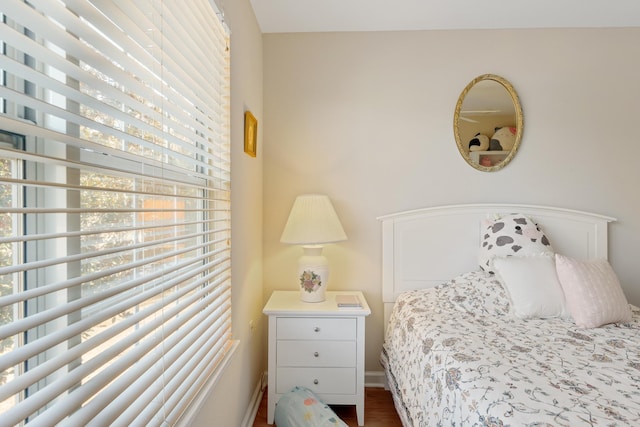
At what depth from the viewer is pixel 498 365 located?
49.6 inches

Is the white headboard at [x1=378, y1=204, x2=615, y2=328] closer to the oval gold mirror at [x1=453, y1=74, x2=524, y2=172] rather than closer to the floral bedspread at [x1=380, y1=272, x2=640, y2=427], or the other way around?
the floral bedspread at [x1=380, y1=272, x2=640, y2=427]

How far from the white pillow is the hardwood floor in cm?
98

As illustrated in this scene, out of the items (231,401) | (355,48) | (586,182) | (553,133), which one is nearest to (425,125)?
(355,48)

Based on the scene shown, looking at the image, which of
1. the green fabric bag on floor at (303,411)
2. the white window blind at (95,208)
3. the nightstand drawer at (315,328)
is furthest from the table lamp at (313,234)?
the white window blind at (95,208)

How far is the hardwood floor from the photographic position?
194cm

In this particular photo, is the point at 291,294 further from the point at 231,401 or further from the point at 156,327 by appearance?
the point at 156,327

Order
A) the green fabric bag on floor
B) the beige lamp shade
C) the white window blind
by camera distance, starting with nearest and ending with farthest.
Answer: the white window blind
the green fabric bag on floor
the beige lamp shade

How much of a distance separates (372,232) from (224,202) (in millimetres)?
1209

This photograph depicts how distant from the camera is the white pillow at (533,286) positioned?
1771mm

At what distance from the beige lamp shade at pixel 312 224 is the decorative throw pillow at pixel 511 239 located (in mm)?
989

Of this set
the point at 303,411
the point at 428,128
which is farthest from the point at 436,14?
the point at 303,411

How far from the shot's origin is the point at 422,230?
7.63ft

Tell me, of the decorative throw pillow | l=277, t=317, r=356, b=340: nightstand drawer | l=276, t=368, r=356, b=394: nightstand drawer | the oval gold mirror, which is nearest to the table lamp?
l=277, t=317, r=356, b=340: nightstand drawer

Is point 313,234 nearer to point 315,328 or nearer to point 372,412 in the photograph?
point 315,328
